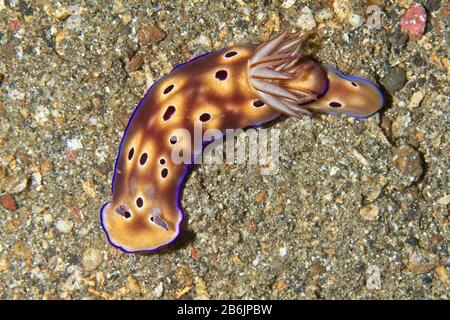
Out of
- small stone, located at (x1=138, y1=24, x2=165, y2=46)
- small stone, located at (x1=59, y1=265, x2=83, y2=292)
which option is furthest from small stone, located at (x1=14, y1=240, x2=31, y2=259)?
small stone, located at (x1=138, y1=24, x2=165, y2=46)

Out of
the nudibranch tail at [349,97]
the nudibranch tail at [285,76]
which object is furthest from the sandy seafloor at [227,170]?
the nudibranch tail at [285,76]

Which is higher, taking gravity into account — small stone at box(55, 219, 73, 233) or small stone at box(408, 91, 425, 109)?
A: small stone at box(408, 91, 425, 109)

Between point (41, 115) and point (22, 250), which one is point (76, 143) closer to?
point (41, 115)

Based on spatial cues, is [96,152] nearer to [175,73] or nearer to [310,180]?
[175,73]

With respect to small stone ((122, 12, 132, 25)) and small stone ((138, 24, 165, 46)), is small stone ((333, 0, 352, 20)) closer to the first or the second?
small stone ((138, 24, 165, 46))

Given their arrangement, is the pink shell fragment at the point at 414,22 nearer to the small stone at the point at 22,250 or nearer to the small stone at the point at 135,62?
the small stone at the point at 135,62
